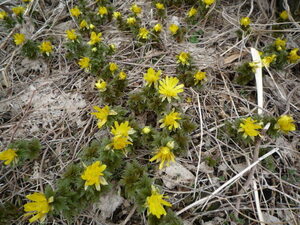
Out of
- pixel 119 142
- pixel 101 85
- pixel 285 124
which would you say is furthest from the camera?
pixel 101 85

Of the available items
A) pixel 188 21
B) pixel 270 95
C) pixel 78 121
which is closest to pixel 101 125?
pixel 78 121

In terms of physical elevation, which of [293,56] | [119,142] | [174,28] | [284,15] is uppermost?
[174,28]

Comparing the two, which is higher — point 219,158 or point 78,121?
point 78,121

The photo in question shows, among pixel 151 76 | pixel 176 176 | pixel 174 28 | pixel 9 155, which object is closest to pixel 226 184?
pixel 176 176

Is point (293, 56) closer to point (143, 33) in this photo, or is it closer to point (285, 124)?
point (285, 124)

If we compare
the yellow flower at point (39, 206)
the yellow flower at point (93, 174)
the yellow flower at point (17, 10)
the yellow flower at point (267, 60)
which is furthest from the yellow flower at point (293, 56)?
the yellow flower at point (17, 10)

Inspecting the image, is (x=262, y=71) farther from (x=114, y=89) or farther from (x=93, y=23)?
(x=93, y=23)

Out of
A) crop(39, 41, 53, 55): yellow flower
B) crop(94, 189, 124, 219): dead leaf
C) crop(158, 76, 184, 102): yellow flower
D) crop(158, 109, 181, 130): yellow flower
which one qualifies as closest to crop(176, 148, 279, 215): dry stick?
crop(94, 189, 124, 219): dead leaf

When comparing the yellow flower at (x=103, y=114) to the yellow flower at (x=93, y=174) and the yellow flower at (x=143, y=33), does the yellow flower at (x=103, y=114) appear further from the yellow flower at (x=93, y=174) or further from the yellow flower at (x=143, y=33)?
the yellow flower at (x=143, y=33)
